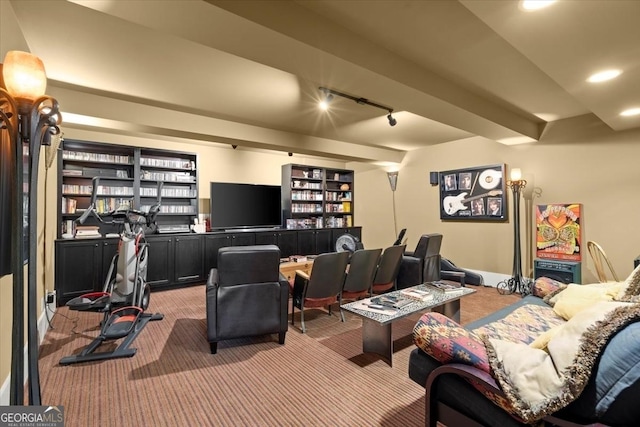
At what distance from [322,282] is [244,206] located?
334 centimetres

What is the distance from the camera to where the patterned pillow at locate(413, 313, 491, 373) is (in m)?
1.40

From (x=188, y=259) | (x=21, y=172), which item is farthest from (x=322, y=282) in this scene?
(x=188, y=259)

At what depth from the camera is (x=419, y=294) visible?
305cm

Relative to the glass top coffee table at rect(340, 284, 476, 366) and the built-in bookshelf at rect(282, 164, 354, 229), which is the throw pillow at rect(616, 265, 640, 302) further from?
the built-in bookshelf at rect(282, 164, 354, 229)

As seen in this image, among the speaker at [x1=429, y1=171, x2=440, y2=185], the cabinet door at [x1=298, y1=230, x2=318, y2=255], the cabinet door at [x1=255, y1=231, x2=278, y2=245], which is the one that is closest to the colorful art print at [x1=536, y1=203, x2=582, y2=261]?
the speaker at [x1=429, y1=171, x2=440, y2=185]

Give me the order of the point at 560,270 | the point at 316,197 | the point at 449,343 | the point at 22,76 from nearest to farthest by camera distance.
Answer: the point at 22,76
the point at 449,343
the point at 560,270
the point at 316,197

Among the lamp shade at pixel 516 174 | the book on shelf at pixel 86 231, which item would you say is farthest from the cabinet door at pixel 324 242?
the book on shelf at pixel 86 231

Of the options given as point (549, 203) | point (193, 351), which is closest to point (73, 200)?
point (193, 351)

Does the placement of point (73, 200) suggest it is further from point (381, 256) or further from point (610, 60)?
point (610, 60)

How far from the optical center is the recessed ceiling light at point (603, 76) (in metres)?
2.38

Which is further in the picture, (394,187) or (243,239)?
(394,187)

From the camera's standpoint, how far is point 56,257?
4.03 metres

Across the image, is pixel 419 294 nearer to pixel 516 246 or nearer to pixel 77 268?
pixel 516 246

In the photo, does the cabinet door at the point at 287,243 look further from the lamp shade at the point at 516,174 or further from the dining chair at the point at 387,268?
the lamp shade at the point at 516,174
